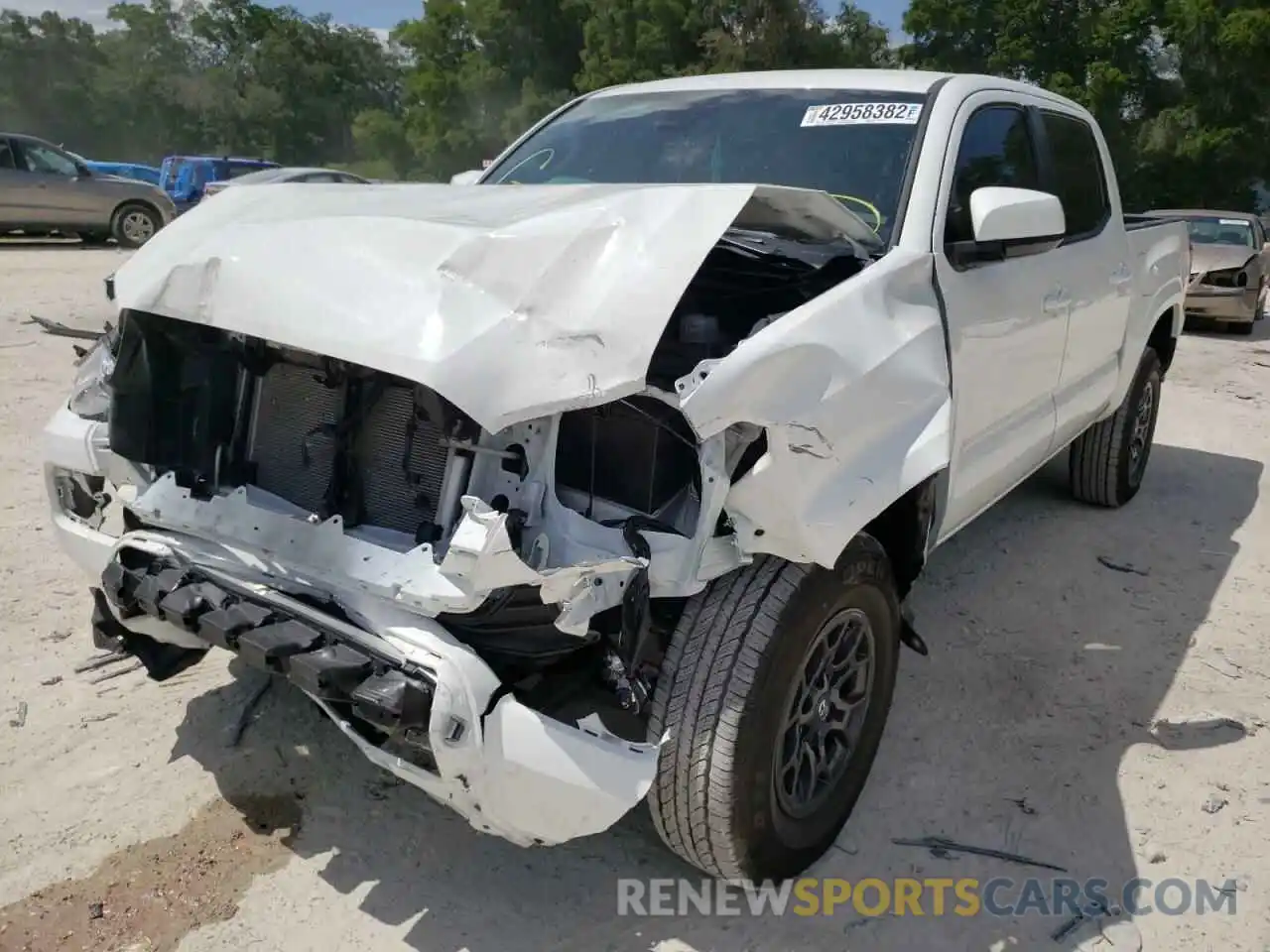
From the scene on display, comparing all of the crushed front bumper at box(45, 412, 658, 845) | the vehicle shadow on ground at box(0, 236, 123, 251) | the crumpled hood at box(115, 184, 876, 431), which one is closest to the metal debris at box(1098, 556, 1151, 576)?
the crumpled hood at box(115, 184, 876, 431)

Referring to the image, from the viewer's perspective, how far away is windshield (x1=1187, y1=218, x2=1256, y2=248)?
1248 cm

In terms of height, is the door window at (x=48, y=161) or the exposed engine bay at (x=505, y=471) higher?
the door window at (x=48, y=161)

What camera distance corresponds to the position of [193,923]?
8.04ft

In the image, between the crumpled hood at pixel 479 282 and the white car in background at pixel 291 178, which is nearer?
the crumpled hood at pixel 479 282

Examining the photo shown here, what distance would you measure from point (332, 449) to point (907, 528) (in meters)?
1.54

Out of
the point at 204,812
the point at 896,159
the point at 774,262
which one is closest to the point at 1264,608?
the point at 896,159

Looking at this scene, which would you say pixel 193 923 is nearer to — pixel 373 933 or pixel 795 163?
pixel 373 933

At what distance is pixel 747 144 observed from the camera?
346 cm

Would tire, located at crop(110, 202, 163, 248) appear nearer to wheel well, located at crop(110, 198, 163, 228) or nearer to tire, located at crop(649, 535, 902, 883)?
wheel well, located at crop(110, 198, 163, 228)

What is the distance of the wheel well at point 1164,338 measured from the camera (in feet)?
18.1

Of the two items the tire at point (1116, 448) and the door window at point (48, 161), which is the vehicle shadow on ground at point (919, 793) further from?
the door window at point (48, 161)

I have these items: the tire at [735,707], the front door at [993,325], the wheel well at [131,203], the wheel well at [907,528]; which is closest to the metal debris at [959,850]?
the tire at [735,707]

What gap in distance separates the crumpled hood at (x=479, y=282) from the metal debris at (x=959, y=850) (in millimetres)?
1620

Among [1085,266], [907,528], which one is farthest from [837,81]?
[907,528]
